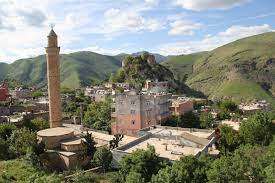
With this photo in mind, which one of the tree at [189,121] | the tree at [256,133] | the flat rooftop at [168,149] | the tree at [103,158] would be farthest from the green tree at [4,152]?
the tree at [256,133]

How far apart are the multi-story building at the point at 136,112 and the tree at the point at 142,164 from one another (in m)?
15.9

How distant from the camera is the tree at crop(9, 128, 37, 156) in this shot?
3016cm

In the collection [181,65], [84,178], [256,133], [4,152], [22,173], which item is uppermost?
[181,65]

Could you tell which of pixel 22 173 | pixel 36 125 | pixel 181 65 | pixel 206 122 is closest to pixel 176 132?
pixel 206 122

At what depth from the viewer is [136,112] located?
41.8 metres

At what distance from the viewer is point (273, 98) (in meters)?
111

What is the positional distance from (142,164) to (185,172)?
360cm

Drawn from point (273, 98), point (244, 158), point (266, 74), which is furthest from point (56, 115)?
point (266, 74)

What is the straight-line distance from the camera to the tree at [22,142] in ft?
98.9

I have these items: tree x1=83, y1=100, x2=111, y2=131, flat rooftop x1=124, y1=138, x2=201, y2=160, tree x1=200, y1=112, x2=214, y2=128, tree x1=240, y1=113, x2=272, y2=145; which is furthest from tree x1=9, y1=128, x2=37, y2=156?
tree x1=200, y1=112, x2=214, y2=128

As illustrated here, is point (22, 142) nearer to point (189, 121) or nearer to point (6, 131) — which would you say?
point (6, 131)

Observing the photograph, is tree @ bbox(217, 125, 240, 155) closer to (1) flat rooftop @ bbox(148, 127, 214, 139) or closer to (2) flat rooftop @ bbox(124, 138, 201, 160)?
(1) flat rooftop @ bbox(148, 127, 214, 139)

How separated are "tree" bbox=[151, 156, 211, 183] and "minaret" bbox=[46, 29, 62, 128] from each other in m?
21.4

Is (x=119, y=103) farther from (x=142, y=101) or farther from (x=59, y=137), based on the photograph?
(x=59, y=137)
